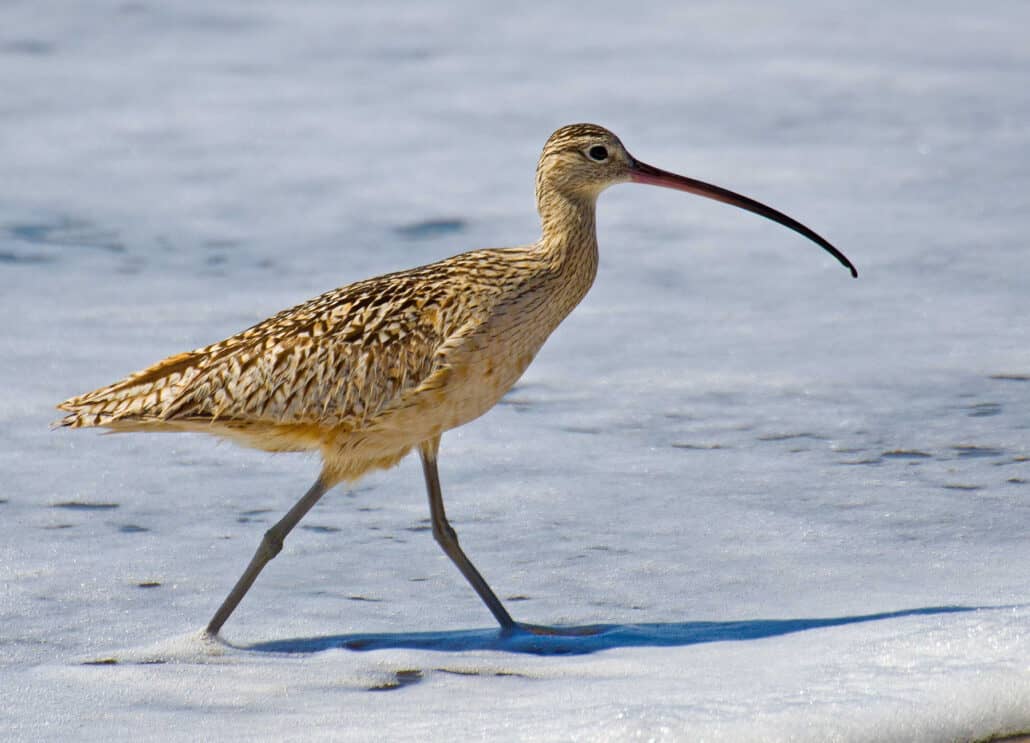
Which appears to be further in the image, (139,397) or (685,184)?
(685,184)

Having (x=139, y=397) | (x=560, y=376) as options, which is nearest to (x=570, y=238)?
(x=139, y=397)

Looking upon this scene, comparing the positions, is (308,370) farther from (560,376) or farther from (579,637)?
(560,376)

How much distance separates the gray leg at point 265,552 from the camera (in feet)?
18.5

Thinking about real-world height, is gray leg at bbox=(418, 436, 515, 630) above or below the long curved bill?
below

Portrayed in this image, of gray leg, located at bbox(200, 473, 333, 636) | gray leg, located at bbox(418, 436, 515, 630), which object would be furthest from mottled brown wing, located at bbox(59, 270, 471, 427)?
gray leg, located at bbox(418, 436, 515, 630)

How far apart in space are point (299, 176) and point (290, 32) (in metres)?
3.31

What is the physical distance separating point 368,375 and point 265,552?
2.12 ft

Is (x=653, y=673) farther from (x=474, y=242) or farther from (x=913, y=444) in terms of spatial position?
(x=474, y=242)

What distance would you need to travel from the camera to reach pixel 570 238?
20.0 feet

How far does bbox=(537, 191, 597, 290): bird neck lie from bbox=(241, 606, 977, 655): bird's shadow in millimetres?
1100

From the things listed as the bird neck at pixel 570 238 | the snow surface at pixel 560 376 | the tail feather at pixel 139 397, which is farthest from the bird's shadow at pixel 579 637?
the bird neck at pixel 570 238

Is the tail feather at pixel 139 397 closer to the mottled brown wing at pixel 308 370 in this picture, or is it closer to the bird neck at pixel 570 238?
the mottled brown wing at pixel 308 370

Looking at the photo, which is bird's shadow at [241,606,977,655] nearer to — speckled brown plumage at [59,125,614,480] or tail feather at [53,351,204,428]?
speckled brown plumage at [59,125,614,480]

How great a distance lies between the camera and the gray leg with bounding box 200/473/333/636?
18.5 feet
